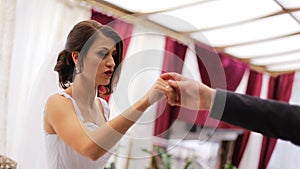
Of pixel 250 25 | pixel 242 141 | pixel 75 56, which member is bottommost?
pixel 242 141

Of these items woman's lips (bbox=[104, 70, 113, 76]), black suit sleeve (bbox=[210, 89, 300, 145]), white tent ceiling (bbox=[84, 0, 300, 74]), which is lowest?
black suit sleeve (bbox=[210, 89, 300, 145])

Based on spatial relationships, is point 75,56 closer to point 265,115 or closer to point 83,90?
point 83,90

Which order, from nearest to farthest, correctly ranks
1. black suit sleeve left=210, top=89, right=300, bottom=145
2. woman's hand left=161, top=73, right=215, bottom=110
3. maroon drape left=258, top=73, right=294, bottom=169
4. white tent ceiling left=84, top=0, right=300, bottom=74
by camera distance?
black suit sleeve left=210, top=89, right=300, bottom=145, woman's hand left=161, top=73, right=215, bottom=110, white tent ceiling left=84, top=0, right=300, bottom=74, maroon drape left=258, top=73, right=294, bottom=169

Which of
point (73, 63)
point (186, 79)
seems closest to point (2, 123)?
point (73, 63)

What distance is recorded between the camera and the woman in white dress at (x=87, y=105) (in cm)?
76

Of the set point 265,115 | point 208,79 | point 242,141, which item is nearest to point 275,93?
point 242,141

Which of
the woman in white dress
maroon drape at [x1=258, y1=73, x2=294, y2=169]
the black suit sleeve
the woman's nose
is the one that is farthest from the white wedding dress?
maroon drape at [x1=258, y1=73, x2=294, y2=169]

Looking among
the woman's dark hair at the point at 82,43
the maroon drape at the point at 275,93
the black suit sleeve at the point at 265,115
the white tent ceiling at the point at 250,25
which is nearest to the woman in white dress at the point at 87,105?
the woman's dark hair at the point at 82,43

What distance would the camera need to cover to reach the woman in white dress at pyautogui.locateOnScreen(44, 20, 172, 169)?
76cm

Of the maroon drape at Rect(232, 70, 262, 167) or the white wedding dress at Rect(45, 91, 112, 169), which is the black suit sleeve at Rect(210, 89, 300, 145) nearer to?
the white wedding dress at Rect(45, 91, 112, 169)

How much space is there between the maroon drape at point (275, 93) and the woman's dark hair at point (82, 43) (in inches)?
84.6

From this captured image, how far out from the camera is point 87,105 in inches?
33.9

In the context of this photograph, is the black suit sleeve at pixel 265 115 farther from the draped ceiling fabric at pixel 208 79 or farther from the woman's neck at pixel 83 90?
the woman's neck at pixel 83 90

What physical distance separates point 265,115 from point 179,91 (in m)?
0.21
